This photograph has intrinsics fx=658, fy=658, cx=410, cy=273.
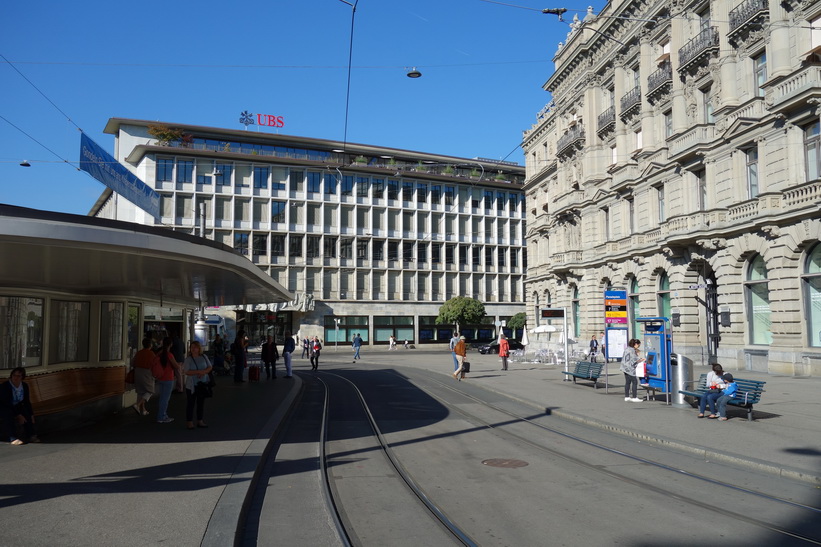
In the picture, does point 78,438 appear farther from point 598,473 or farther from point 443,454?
point 598,473

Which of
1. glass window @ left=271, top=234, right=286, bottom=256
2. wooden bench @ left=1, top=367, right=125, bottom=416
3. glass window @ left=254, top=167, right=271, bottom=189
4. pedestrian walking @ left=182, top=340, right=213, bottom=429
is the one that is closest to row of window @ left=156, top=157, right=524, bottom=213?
glass window @ left=254, top=167, right=271, bottom=189

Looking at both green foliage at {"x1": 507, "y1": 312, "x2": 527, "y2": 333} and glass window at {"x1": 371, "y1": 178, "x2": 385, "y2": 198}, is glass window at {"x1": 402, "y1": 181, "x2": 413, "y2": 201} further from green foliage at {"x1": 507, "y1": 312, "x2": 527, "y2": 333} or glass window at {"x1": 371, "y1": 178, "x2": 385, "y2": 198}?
green foliage at {"x1": 507, "y1": 312, "x2": 527, "y2": 333}

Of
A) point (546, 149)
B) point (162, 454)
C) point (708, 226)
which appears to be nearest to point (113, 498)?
point (162, 454)

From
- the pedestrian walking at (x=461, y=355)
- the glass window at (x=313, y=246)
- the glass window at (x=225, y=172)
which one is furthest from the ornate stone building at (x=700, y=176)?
the glass window at (x=225, y=172)

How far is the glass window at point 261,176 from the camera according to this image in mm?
69312

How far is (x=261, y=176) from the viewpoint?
69500mm

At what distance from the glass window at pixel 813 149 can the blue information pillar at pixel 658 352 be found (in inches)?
447

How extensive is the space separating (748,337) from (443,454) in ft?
74.7

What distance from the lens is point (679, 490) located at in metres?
8.38

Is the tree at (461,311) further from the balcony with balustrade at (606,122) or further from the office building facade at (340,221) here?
the balcony with balustrade at (606,122)

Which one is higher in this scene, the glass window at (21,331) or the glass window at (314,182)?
the glass window at (314,182)

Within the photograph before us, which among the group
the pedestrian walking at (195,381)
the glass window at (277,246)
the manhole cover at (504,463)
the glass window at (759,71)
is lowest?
the manhole cover at (504,463)

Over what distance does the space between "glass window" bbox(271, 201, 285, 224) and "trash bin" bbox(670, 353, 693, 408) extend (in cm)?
5738

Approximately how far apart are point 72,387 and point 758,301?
26520 mm
